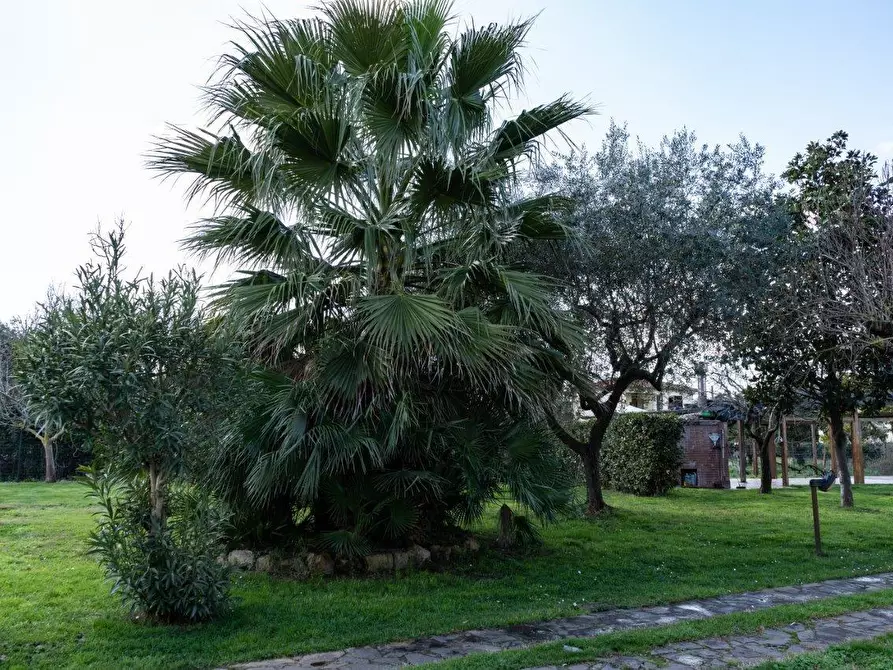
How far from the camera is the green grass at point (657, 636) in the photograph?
468cm

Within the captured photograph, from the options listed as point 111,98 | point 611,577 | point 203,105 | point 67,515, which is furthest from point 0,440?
point 611,577

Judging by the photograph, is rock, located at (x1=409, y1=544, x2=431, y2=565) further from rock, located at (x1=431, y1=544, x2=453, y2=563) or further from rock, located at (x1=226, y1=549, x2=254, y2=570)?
rock, located at (x1=226, y1=549, x2=254, y2=570)

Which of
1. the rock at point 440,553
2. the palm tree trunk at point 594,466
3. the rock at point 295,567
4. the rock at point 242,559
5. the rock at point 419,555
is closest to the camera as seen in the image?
the rock at point 295,567

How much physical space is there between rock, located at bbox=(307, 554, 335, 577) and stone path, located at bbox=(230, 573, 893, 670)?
7.80ft

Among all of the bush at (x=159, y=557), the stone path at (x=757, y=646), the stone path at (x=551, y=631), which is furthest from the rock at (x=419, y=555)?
the stone path at (x=757, y=646)

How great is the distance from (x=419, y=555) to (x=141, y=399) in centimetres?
399

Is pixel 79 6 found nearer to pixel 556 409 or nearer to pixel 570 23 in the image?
pixel 570 23

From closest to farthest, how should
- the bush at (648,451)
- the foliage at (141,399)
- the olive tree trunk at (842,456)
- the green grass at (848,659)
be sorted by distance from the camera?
the green grass at (848,659) < the foliage at (141,399) < the olive tree trunk at (842,456) < the bush at (648,451)

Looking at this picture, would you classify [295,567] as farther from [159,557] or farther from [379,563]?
[159,557]

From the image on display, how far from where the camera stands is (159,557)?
5523 mm

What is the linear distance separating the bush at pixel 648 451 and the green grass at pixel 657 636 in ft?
32.6

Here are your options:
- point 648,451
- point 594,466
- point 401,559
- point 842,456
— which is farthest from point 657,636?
point 648,451

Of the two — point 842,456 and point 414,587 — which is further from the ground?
point 842,456

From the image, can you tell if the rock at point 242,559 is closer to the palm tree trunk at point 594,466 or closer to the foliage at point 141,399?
the foliage at point 141,399
